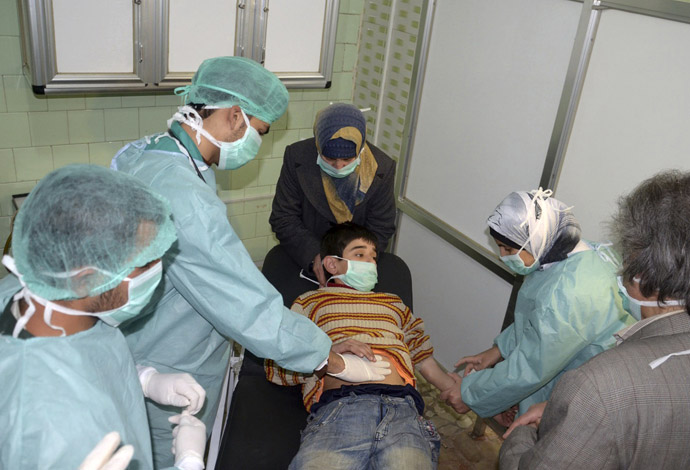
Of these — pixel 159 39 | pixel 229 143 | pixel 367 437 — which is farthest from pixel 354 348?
pixel 159 39

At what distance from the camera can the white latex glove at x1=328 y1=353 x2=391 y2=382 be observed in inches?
83.0

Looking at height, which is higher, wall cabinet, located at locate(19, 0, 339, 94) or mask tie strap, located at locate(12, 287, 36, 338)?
wall cabinet, located at locate(19, 0, 339, 94)

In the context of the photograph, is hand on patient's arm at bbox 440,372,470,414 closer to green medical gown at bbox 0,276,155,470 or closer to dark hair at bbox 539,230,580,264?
dark hair at bbox 539,230,580,264

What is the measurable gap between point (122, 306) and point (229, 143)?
2.50 ft

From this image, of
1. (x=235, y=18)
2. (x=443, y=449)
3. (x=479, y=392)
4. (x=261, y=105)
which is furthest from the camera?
(x=235, y=18)

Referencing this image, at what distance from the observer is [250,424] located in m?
2.15

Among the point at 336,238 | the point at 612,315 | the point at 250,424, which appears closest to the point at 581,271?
the point at 612,315

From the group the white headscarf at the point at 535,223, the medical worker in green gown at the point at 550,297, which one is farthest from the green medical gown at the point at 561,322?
the white headscarf at the point at 535,223

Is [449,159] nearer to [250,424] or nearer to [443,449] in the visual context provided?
[443,449]

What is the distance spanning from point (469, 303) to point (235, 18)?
2.17 metres

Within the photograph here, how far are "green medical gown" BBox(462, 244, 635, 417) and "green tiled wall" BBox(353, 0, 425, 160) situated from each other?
1.88m

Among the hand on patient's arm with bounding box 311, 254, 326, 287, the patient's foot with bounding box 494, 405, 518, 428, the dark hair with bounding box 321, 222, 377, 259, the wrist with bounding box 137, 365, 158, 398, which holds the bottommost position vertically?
the patient's foot with bounding box 494, 405, 518, 428

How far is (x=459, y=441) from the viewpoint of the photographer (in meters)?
3.07

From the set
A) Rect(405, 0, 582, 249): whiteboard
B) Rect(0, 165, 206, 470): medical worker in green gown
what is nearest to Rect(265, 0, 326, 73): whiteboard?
Rect(405, 0, 582, 249): whiteboard
